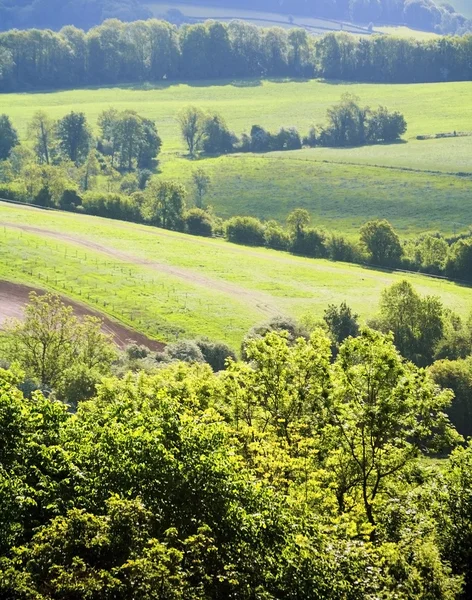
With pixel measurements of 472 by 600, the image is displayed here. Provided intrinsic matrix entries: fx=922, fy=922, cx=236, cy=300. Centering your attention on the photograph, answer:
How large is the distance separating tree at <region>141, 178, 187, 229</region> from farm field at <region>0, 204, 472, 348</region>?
14.5m

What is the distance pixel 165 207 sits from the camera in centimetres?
17400

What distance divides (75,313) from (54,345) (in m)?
22.5

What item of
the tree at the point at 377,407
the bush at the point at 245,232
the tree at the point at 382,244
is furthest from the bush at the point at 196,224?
the tree at the point at 377,407

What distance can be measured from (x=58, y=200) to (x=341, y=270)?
60932mm

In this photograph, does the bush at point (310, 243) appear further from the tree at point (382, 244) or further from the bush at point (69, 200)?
the bush at point (69, 200)

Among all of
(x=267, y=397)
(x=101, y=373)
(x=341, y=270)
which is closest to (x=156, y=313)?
(x=101, y=373)

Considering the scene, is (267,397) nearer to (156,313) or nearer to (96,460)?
(96,460)

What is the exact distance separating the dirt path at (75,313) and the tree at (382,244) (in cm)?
6225

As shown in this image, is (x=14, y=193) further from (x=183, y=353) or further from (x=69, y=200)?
(x=183, y=353)

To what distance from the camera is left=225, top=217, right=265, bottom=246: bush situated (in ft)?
546

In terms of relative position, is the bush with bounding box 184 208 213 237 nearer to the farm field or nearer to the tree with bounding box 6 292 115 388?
the farm field

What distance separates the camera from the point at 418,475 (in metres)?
44.6

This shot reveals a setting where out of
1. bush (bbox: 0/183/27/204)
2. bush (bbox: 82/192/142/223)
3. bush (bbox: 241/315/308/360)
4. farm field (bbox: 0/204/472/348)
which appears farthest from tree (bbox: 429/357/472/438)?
bush (bbox: 0/183/27/204)

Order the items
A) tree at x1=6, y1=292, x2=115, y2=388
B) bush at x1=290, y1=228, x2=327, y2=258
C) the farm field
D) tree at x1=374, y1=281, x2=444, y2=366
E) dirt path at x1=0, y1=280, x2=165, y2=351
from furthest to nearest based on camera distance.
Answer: bush at x1=290, y1=228, x2=327, y2=258 → the farm field → tree at x1=374, y1=281, x2=444, y2=366 → dirt path at x1=0, y1=280, x2=165, y2=351 → tree at x1=6, y1=292, x2=115, y2=388
